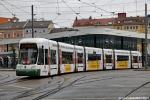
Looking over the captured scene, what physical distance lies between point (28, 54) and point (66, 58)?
29.2ft

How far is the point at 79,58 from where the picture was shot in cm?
4950

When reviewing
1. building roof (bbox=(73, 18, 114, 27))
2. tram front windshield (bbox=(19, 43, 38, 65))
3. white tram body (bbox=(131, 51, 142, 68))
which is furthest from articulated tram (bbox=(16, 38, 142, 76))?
building roof (bbox=(73, 18, 114, 27))

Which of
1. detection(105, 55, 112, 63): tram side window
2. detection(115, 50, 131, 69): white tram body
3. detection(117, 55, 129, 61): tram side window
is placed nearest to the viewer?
detection(105, 55, 112, 63): tram side window

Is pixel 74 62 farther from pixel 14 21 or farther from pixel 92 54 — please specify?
pixel 14 21

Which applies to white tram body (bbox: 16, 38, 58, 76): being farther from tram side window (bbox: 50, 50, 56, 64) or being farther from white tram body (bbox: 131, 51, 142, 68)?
white tram body (bbox: 131, 51, 142, 68)

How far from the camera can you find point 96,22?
177500mm

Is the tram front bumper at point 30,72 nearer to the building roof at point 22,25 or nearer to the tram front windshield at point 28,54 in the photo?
the tram front windshield at point 28,54

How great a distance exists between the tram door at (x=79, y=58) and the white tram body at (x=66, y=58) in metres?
1.55

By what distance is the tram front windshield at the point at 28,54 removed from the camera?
35156 mm

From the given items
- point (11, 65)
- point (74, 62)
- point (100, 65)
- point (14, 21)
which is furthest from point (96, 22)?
point (74, 62)

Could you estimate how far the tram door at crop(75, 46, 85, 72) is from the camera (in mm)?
48369

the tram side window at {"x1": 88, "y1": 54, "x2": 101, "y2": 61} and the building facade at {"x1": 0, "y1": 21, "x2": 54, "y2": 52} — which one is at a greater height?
the building facade at {"x1": 0, "y1": 21, "x2": 54, "y2": 52}

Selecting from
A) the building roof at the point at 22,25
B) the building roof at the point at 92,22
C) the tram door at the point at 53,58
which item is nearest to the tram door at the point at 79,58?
the tram door at the point at 53,58

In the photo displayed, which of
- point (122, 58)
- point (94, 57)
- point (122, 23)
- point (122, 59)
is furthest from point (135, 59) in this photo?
point (122, 23)
